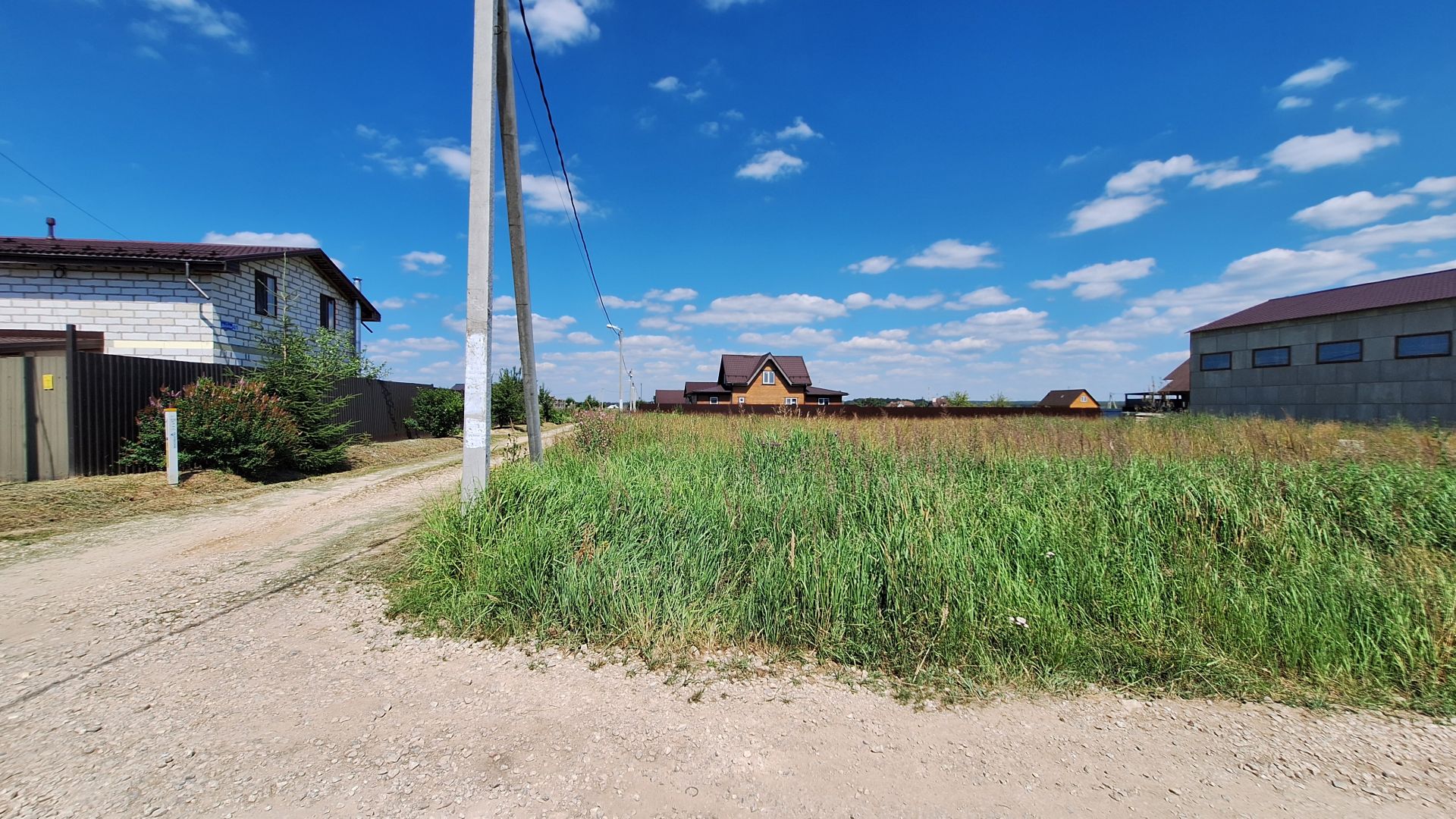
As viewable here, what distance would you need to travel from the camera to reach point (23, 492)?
7.61 metres

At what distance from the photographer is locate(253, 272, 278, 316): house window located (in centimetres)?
Answer: 1667

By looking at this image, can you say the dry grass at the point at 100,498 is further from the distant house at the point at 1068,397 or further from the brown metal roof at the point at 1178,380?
the distant house at the point at 1068,397

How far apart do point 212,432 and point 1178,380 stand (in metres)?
48.4

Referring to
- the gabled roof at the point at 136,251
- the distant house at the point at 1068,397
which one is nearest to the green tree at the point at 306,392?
the gabled roof at the point at 136,251

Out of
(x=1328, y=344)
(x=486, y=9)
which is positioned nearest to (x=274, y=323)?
(x=486, y=9)

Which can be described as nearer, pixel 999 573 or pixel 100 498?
pixel 999 573

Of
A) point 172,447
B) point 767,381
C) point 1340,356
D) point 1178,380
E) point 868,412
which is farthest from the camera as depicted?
point 767,381

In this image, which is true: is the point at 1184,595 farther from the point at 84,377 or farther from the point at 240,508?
the point at 84,377

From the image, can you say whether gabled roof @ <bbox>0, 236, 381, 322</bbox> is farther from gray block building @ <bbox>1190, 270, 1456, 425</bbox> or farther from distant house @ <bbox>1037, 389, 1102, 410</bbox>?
distant house @ <bbox>1037, 389, 1102, 410</bbox>

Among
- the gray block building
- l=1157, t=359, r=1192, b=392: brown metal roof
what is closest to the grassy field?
the gray block building

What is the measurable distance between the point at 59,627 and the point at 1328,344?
102 ft

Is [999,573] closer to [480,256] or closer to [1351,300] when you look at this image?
[480,256]

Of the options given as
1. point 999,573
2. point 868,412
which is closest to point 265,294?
point 868,412

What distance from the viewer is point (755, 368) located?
5297 cm
